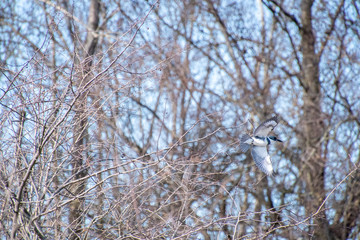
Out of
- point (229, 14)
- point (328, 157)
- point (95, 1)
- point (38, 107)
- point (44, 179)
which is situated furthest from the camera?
point (229, 14)

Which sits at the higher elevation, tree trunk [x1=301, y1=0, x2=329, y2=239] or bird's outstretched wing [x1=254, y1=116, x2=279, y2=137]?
tree trunk [x1=301, y1=0, x2=329, y2=239]

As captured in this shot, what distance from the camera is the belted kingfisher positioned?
4.95 meters

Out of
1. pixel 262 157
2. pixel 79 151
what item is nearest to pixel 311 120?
pixel 262 157

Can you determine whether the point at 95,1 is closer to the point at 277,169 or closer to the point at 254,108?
the point at 254,108

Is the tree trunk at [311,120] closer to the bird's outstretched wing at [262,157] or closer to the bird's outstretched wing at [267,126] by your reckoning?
the bird's outstretched wing at [262,157]

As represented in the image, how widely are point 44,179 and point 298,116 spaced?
6.69 meters

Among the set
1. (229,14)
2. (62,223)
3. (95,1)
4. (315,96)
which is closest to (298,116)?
(315,96)

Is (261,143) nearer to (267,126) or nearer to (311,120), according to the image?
(267,126)

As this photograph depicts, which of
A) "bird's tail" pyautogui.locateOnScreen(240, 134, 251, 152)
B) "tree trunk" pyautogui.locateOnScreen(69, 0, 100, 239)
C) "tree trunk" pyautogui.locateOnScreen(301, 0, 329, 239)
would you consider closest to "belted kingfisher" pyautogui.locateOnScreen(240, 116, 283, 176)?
"bird's tail" pyautogui.locateOnScreen(240, 134, 251, 152)

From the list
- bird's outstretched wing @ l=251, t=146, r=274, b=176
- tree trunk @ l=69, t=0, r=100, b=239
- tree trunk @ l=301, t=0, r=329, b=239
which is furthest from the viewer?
tree trunk @ l=301, t=0, r=329, b=239

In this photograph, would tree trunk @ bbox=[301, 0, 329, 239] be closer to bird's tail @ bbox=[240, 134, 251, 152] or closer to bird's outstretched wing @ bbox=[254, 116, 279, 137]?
bird's outstretched wing @ bbox=[254, 116, 279, 137]

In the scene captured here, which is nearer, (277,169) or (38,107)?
(38,107)

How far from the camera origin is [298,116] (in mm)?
10117

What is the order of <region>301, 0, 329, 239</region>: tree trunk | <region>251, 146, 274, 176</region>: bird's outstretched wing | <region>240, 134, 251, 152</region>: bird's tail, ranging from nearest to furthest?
<region>240, 134, 251, 152</region>: bird's tail → <region>251, 146, 274, 176</region>: bird's outstretched wing → <region>301, 0, 329, 239</region>: tree trunk
